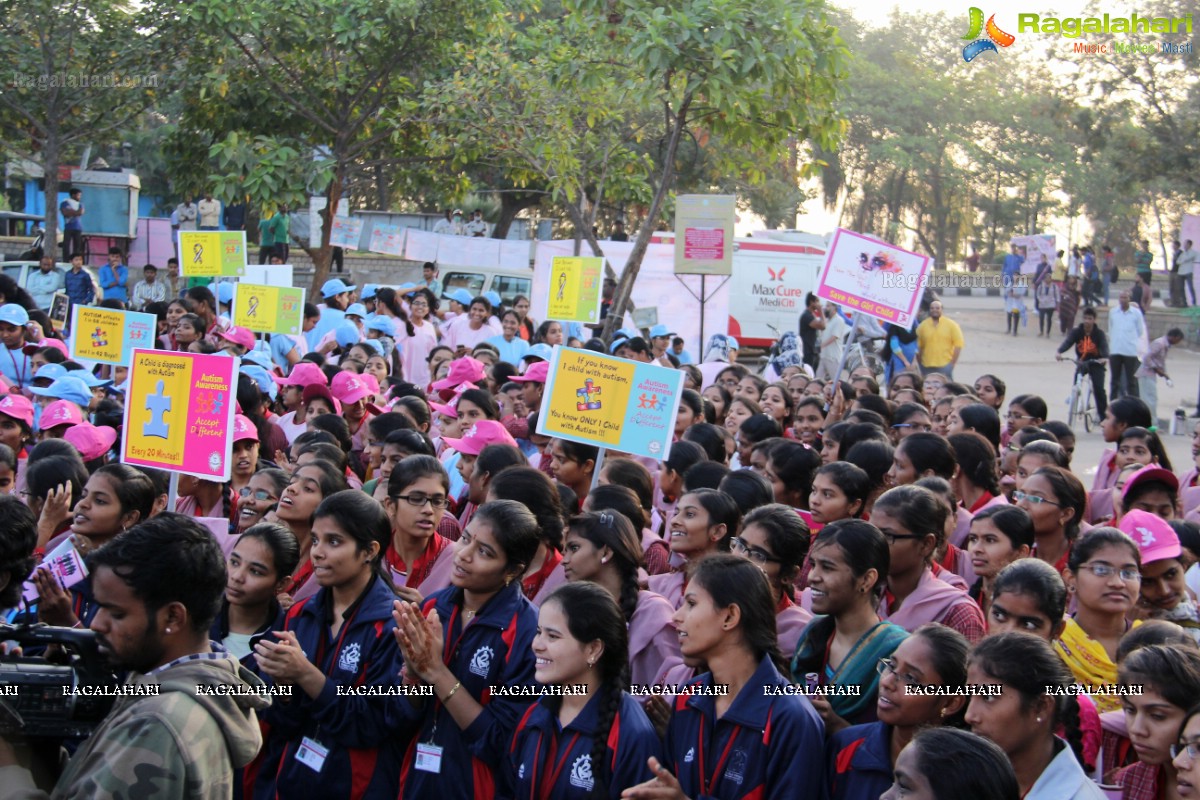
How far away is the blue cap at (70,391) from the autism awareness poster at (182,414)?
7.66ft

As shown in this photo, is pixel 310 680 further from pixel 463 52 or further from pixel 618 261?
pixel 618 261

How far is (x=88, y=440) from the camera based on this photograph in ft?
22.0

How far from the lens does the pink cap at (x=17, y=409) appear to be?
671 cm

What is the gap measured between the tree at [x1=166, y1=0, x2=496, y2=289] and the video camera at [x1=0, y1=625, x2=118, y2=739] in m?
13.6

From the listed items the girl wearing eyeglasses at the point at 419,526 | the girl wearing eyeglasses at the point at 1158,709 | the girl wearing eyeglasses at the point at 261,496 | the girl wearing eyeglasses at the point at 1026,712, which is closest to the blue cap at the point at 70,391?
the girl wearing eyeglasses at the point at 261,496

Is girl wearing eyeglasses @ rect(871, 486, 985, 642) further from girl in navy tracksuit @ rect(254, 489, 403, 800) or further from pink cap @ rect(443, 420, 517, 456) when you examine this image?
pink cap @ rect(443, 420, 517, 456)

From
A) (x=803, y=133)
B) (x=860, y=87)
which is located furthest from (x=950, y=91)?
Result: (x=803, y=133)

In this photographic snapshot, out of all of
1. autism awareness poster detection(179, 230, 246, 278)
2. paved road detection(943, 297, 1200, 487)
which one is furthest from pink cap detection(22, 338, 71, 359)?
paved road detection(943, 297, 1200, 487)

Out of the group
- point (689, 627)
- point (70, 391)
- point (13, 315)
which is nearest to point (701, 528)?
point (689, 627)

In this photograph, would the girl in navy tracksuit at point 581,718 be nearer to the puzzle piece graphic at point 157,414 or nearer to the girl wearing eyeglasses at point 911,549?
the girl wearing eyeglasses at point 911,549

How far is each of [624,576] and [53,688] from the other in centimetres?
215

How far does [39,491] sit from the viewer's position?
541cm

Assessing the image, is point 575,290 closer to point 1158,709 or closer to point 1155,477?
point 1155,477

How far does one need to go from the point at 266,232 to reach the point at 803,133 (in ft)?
38.0
